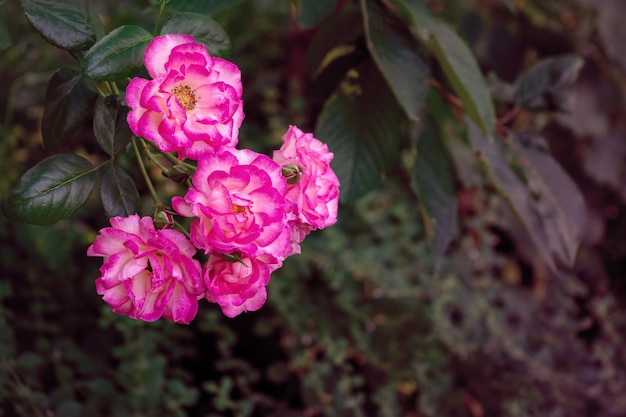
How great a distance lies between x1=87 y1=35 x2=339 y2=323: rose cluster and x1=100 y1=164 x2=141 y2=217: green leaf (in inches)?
1.4

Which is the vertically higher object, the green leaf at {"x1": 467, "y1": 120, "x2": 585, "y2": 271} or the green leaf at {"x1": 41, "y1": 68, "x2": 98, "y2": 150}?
the green leaf at {"x1": 41, "y1": 68, "x2": 98, "y2": 150}

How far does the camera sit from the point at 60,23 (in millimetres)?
493

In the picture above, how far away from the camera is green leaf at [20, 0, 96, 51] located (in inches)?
19.1

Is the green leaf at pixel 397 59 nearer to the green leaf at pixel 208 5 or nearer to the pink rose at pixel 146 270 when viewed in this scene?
the green leaf at pixel 208 5

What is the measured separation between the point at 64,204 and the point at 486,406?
1000mm

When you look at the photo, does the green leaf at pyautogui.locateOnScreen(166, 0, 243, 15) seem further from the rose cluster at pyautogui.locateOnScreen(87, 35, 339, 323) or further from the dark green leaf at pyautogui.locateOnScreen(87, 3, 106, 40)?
the rose cluster at pyautogui.locateOnScreen(87, 35, 339, 323)

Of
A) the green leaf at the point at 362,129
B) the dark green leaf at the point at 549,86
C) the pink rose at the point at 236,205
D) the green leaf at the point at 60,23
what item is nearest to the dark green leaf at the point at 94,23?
the green leaf at the point at 60,23

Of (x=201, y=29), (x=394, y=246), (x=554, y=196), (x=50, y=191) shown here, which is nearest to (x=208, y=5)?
(x=201, y=29)

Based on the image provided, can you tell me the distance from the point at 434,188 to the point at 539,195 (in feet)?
0.44

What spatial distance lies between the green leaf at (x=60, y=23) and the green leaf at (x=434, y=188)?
1.36ft

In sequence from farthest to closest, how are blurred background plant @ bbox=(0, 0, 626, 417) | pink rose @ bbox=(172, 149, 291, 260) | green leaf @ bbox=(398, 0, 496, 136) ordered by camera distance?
blurred background plant @ bbox=(0, 0, 626, 417) < green leaf @ bbox=(398, 0, 496, 136) < pink rose @ bbox=(172, 149, 291, 260)

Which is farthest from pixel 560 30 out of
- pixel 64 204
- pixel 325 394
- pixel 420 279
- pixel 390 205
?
pixel 64 204

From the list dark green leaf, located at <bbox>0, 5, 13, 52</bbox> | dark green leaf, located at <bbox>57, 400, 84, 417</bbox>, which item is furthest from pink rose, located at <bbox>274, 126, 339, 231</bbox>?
dark green leaf, located at <bbox>57, 400, 84, 417</bbox>

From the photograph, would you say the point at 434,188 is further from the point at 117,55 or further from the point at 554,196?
the point at 117,55
